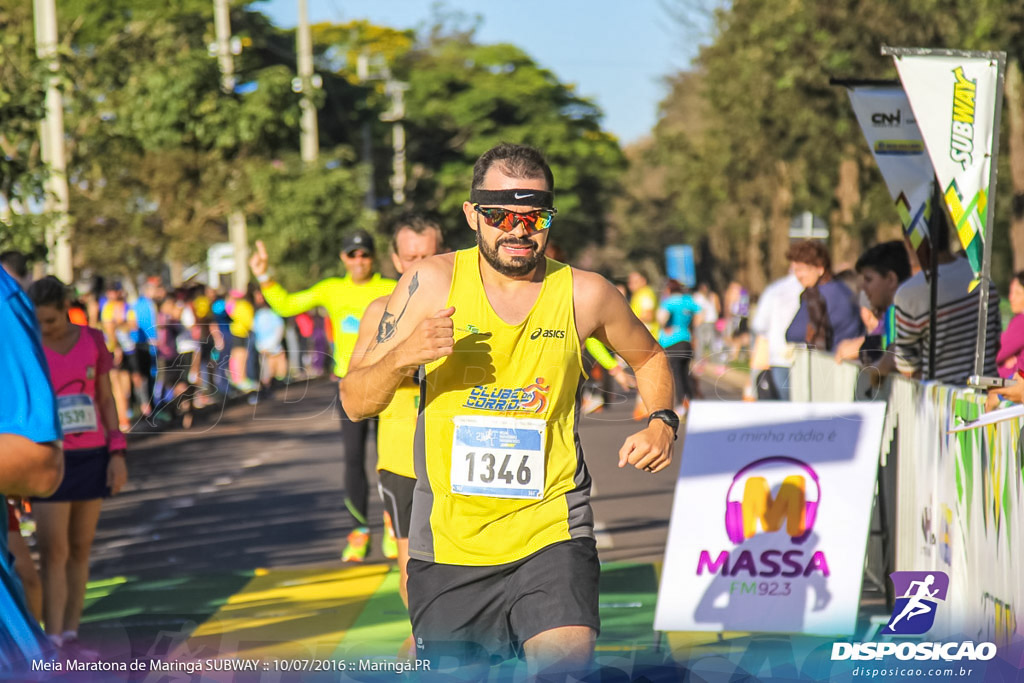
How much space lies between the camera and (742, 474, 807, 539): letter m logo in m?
7.09

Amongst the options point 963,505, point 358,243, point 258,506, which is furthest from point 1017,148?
point 963,505

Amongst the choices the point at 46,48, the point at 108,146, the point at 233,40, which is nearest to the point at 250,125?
the point at 233,40

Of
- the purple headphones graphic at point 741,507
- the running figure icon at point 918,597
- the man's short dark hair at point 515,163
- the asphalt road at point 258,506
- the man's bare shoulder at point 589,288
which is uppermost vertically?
the man's short dark hair at point 515,163

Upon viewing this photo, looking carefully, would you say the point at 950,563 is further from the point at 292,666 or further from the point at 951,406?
the point at 292,666

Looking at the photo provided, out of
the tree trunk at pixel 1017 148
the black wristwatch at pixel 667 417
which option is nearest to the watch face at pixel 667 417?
the black wristwatch at pixel 667 417

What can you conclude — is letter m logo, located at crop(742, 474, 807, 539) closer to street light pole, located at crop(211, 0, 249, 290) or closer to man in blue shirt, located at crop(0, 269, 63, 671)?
man in blue shirt, located at crop(0, 269, 63, 671)

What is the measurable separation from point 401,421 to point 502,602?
236cm

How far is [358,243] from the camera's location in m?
8.50

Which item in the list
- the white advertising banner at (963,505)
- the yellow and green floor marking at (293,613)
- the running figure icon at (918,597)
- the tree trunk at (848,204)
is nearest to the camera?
the white advertising banner at (963,505)

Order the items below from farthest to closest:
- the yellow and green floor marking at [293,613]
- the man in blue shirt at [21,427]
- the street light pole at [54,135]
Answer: the street light pole at [54,135] → the yellow and green floor marking at [293,613] → the man in blue shirt at [21,427]

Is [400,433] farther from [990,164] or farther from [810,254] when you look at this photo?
[810,254]

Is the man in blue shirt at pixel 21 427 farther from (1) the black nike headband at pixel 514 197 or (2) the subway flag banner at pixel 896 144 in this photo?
(2) the subway flag banner at pixel 896 144

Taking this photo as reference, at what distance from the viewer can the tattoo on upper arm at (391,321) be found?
174 inches

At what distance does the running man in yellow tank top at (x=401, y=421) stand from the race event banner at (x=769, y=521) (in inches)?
49.2
